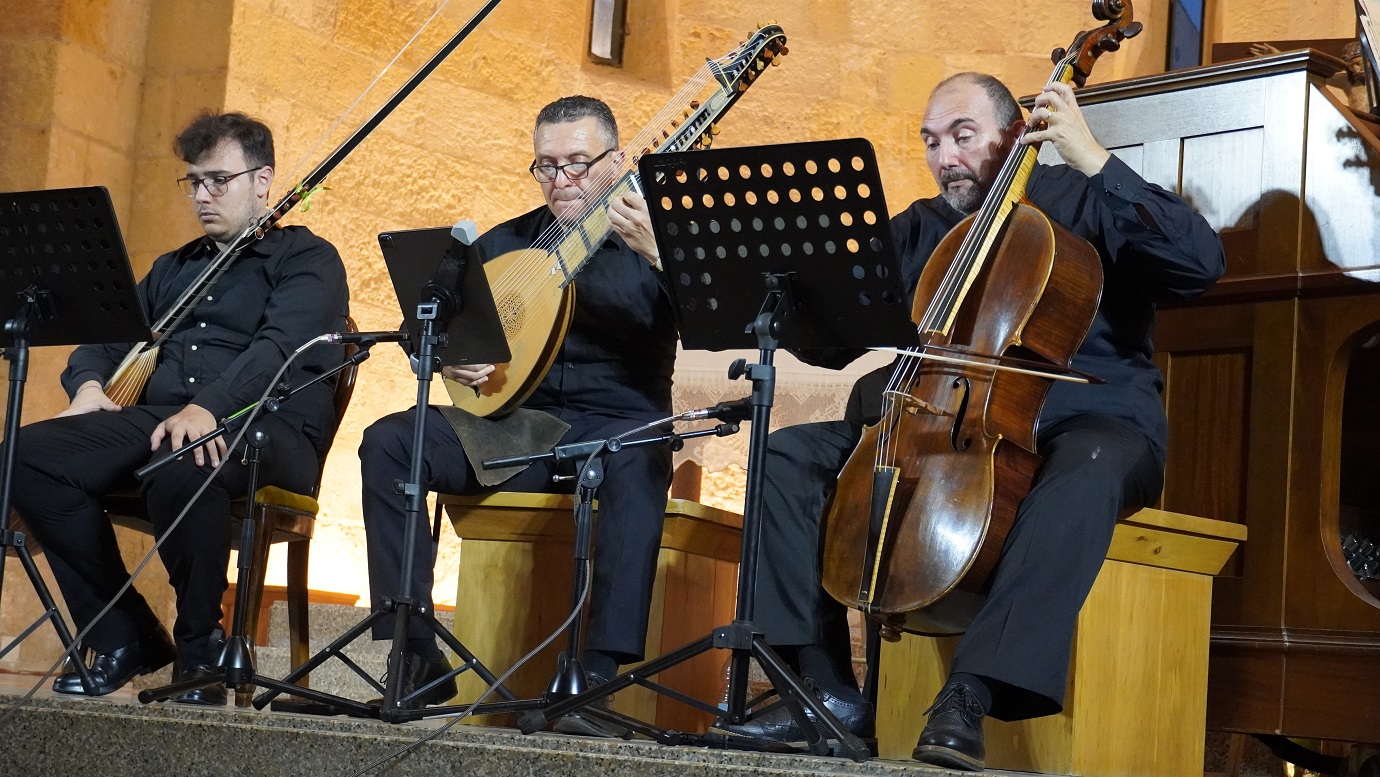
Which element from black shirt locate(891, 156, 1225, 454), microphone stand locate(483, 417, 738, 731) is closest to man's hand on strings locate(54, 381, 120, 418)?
microphone stand locate(483, 417, 738, 731)

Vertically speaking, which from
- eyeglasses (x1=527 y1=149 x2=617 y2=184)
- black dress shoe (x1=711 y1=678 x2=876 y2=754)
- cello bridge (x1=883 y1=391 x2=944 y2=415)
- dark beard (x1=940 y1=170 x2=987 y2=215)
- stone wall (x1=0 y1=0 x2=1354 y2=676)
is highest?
stone wall (x1=0 y1=0 x2=1354 y2=676)

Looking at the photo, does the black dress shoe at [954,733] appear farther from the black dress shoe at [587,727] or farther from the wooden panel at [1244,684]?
the wooden panel at [1244,684]

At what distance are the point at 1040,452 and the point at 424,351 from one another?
1152 millimetres

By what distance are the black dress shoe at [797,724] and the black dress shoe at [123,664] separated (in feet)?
4.93

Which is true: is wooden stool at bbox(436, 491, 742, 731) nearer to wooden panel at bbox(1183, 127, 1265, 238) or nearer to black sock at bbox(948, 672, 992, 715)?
black sock at bbox(948, 672, 992, 715)

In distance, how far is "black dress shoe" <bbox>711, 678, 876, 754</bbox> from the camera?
2480mm

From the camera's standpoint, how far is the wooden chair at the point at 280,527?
347 centimetres

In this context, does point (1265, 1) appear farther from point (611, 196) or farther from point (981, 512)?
point (981, 512)

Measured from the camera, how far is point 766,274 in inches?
99.7

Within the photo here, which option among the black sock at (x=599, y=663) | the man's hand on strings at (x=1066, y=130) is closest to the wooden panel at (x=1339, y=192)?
the man's hand on strings at (x=1066, y=130)

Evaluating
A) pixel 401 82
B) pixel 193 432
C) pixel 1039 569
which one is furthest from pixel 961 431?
pixel 401 82

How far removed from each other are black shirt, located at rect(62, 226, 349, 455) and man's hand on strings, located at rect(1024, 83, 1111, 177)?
6.01 feet

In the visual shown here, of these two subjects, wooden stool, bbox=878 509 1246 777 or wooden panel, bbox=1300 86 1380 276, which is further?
wooden panel, bbox=1300 86 1380 276

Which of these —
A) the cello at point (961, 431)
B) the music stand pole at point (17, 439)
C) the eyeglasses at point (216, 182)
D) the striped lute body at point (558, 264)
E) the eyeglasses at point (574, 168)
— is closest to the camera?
the cello at point (961, 431)
